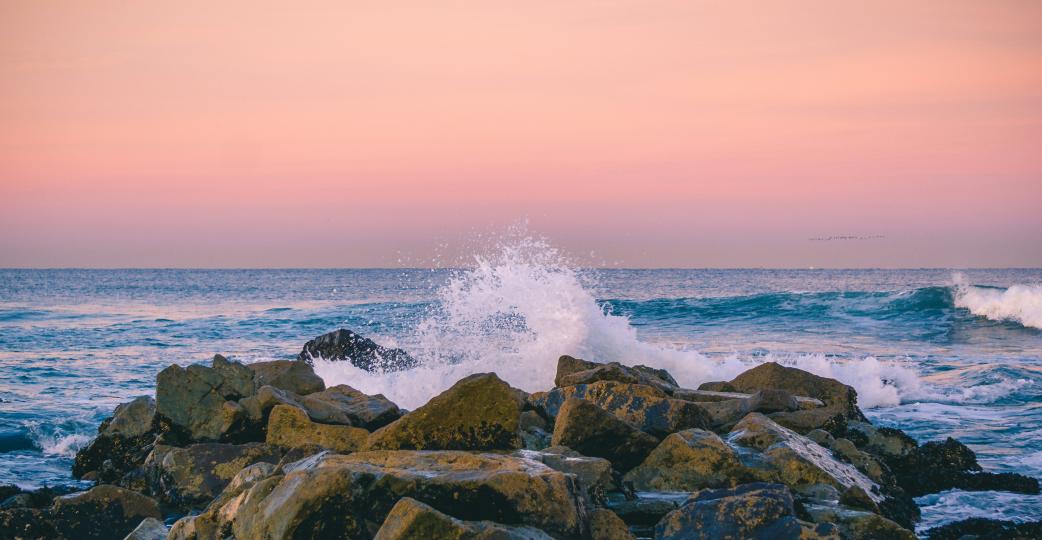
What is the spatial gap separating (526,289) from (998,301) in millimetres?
21734

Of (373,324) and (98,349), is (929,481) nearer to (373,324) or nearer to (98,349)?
(98,349)

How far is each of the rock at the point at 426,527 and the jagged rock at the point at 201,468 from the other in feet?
10.4

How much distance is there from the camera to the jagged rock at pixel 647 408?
7473mm

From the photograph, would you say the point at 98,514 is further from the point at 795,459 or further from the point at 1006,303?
the point at 1006,303

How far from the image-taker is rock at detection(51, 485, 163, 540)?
20.5 ft

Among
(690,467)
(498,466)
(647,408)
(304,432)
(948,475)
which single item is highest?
(498,466)

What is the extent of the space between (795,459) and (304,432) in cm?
375

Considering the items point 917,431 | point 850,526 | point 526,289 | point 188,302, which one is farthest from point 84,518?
point 188,302

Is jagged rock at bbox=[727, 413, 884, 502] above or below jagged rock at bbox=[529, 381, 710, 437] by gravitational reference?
below

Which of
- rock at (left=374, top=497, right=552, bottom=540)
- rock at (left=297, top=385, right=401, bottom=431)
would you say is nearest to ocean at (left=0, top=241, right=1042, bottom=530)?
rock at (left=297, top=385, right=401, bottom=431)

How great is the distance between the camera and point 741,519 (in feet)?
15.5

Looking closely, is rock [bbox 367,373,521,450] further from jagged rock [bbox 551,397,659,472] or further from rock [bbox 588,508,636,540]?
rock [bbox 588,508,636,540]

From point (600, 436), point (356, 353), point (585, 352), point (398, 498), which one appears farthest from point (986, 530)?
point (356, 353)

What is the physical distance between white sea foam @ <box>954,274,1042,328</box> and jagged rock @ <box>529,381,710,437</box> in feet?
81.1
